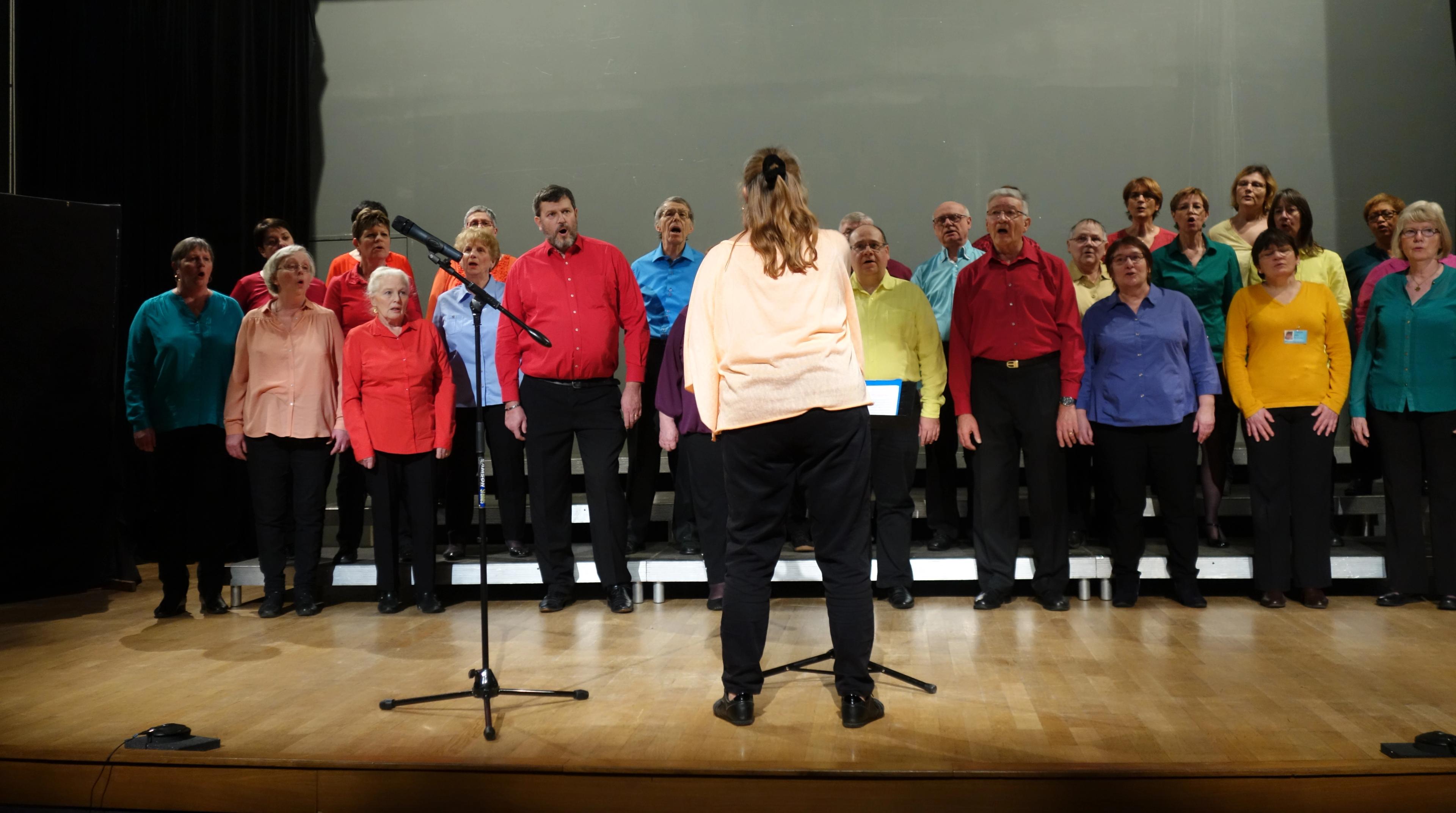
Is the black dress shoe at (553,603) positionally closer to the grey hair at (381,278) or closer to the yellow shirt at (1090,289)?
the grey hair at (381,278)

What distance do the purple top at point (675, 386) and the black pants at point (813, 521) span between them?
144 centimetres

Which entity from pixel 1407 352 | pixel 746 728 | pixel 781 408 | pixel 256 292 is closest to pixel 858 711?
pixel 746 728

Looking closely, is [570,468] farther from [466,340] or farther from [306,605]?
[306,605]

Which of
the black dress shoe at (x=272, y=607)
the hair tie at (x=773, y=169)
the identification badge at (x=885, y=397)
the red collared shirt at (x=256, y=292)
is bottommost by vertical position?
the black dress shoe at (x=272, y=607)

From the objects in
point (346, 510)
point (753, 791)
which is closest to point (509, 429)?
point (346, 510)

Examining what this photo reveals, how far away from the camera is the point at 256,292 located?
17.1ft

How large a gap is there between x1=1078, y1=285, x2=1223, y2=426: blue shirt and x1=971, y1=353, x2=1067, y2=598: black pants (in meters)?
0.21

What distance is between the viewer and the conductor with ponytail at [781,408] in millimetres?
2641

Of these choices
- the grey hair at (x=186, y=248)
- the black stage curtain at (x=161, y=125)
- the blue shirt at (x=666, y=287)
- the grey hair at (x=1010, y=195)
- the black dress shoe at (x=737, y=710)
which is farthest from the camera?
the black stage curtain at (x=161, y=125)

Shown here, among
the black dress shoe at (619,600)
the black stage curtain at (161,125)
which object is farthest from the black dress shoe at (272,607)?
the black dress shoe at (619,600)

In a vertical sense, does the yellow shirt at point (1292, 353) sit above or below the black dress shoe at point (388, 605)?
above

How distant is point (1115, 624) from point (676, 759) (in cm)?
216

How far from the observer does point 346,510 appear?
4859 millimetres

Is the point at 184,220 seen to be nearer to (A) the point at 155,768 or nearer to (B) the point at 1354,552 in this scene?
(A) the point at 155,768
